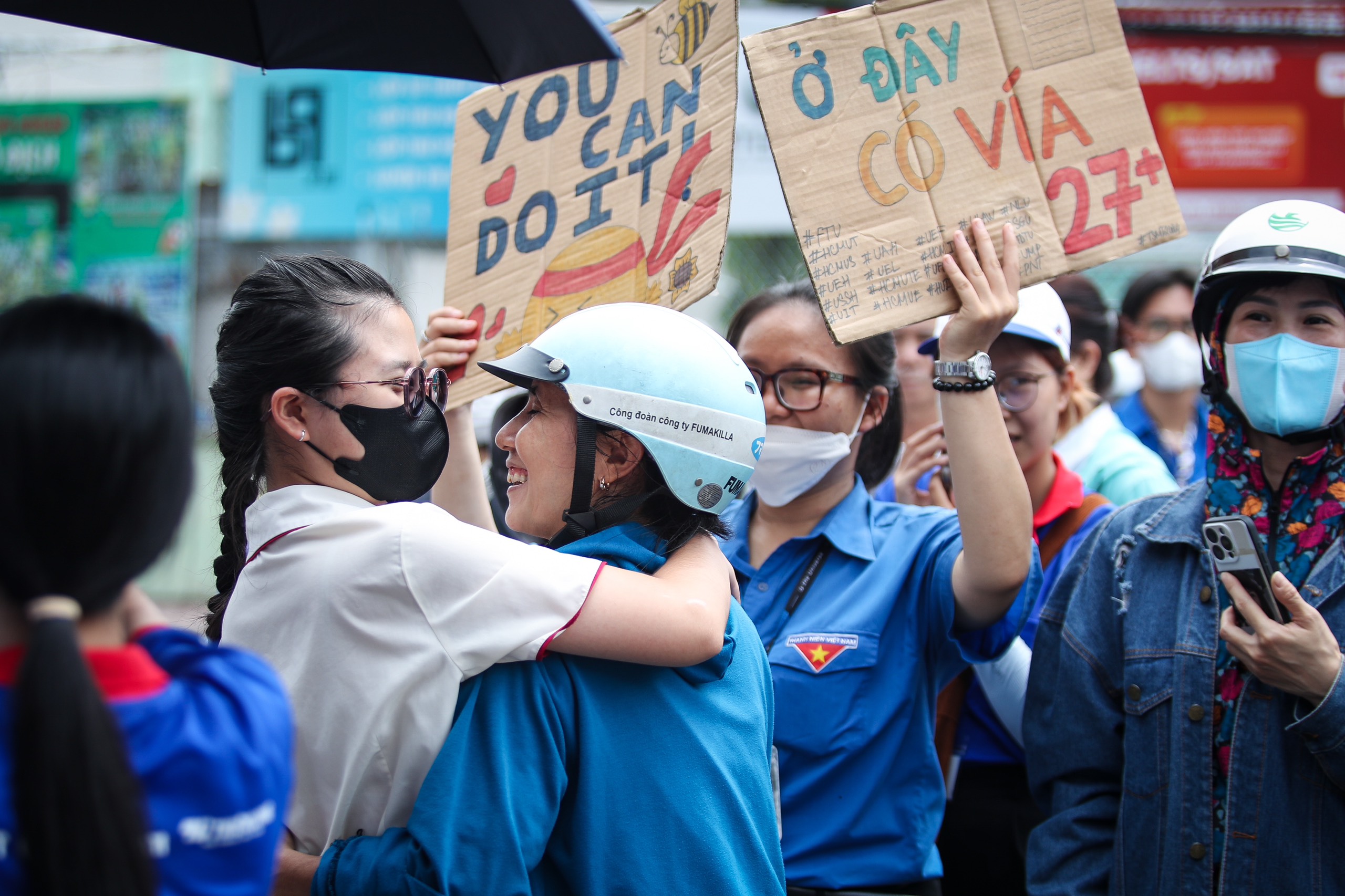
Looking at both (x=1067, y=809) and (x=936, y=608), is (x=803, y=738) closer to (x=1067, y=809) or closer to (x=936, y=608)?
(x=936, y=608)

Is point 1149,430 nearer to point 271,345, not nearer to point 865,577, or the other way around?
point 865,577

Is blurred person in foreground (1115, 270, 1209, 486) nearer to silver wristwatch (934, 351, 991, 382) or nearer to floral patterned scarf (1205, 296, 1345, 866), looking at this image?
floral patterned scarf (1205, 296, 1345, 866)

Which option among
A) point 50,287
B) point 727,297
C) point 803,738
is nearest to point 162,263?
point 50,287

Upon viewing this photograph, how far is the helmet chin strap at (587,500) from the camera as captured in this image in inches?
86.1

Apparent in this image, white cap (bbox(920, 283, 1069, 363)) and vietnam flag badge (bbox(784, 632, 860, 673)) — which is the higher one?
white cap (bbox(920, 283, 1069, 363))

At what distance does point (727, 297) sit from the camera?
11617 millimetres

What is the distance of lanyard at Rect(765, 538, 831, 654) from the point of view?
3.05m

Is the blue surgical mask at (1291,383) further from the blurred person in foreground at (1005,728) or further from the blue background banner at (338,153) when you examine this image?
the blue background banner at (338,153)

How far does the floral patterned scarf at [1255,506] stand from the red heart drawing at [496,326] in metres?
1.80

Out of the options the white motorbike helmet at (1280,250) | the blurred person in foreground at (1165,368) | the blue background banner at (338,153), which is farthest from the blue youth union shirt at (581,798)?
the blue background banner at (338,153)

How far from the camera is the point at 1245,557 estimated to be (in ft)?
8.13

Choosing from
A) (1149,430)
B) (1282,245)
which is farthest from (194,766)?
(1149,430)

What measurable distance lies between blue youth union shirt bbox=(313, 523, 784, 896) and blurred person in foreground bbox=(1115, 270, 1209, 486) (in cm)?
481

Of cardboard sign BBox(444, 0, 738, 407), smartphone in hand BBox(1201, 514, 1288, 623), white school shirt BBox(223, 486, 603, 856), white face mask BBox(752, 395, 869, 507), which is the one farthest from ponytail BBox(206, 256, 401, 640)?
smartphone in hand BBox(1201, 514, 1288, 623)
